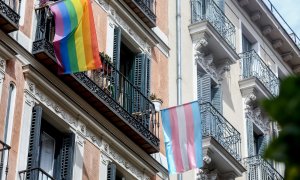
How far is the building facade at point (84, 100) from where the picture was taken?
12789 mm

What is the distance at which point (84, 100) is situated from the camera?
48.5 feet

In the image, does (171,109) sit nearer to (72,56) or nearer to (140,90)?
(140,90)

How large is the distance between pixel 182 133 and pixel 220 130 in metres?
3.85

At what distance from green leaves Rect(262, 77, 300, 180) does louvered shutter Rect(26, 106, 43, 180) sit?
10194mm

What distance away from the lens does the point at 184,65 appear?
20.5 metres

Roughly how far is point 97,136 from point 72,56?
81.3 inches

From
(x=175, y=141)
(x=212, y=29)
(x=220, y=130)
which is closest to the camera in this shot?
(x=175, y=141)

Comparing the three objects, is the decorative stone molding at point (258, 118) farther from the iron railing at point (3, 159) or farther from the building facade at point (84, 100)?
the iron railing at point (3, 159)

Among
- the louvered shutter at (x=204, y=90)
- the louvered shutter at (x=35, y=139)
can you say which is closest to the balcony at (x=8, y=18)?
the louvered shutter at (x=35, y=139)

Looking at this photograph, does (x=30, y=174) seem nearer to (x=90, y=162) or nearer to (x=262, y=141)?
(x=90, y=162)

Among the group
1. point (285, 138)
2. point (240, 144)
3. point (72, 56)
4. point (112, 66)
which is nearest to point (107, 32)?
point (112, 66)

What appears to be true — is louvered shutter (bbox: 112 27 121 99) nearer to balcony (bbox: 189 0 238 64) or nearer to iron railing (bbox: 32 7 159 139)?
iron railing (bbox: 32 7 159 139)

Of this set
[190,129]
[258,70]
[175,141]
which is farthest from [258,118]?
[175,141]

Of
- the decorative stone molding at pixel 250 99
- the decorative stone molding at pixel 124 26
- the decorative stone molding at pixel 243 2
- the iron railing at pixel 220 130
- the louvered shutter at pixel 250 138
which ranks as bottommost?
the iron railing at pixel 220 130
